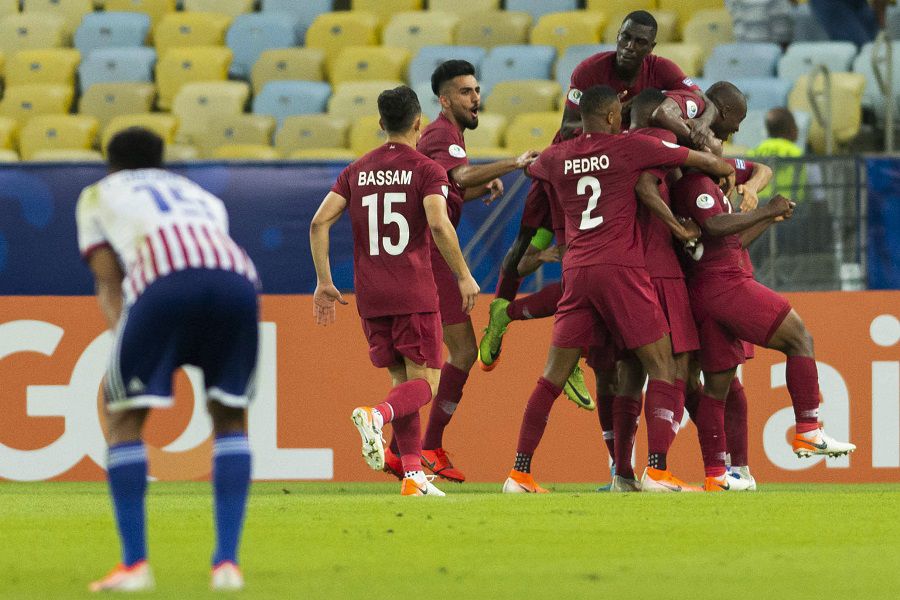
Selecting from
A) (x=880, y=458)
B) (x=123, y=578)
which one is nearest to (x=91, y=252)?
(x=123, y=578)

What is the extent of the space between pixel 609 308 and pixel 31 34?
10.5 m

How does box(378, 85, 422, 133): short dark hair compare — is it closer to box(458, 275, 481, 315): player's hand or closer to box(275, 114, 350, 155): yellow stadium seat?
box(458, 275, 481, 315): player's hand

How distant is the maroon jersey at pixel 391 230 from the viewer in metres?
8.33

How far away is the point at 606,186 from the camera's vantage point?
8297 millimetres

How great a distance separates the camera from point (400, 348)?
8453mm

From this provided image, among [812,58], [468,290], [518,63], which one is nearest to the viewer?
[468,290]

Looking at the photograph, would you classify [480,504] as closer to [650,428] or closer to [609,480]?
[650,428]

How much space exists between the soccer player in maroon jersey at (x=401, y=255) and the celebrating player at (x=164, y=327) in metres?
3.42

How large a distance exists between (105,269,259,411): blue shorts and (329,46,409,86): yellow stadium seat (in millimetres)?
10793

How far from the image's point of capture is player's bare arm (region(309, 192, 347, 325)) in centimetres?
852

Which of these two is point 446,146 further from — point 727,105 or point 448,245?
point 727,105

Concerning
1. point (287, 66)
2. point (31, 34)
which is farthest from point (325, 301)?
point (31, 34)

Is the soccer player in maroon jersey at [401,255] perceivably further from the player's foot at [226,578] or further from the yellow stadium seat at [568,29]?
the yellow stadium seat at [568,29]

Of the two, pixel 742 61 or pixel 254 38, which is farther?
pixel 254 38
